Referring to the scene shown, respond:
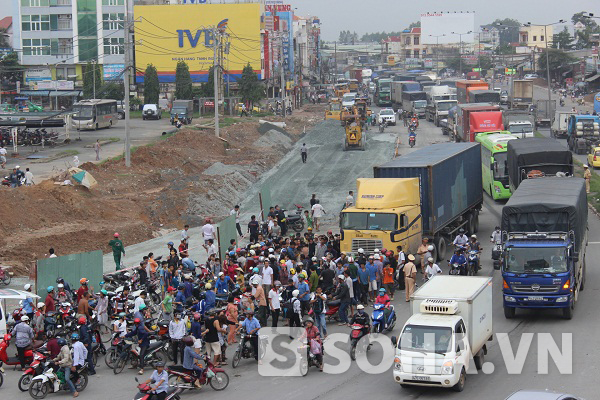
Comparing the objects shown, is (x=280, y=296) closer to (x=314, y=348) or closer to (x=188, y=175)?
(x=314, y=348)

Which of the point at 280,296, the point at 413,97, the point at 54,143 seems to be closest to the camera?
the point at 280,296

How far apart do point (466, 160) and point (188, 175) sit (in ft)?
65.2

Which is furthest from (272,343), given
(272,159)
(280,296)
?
(272,159)

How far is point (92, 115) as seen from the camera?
8138cm

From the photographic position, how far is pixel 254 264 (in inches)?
1096

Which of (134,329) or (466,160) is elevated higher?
(466,160)

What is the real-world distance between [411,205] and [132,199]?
1759cm

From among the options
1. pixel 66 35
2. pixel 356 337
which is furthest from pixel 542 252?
pixel 66 35

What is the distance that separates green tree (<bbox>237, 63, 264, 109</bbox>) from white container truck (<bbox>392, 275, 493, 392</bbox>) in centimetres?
8986

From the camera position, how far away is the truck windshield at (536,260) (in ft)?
78.3

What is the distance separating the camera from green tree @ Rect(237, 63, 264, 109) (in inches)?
4272

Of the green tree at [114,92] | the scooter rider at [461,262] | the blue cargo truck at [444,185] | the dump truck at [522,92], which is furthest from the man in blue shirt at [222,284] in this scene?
the green tree at [114,92]

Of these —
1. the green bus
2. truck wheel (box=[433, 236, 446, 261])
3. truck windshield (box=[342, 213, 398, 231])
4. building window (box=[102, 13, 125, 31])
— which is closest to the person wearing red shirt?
truck windshield (box=[342, 213, 398, 231])

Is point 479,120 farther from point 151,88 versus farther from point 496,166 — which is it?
point 151,88
